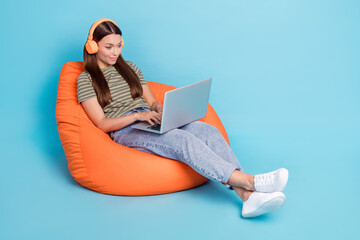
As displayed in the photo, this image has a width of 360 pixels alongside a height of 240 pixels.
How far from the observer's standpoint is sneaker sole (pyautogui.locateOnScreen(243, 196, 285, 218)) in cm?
250

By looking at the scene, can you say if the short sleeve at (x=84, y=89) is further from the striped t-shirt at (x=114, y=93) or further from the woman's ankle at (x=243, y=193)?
the woman's ankle at (x=243, y=193)

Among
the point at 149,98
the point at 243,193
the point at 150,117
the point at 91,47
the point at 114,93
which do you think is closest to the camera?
→ the point at 243,193

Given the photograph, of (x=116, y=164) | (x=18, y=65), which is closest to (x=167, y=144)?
(x=116, y=164)

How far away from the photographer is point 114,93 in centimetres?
316

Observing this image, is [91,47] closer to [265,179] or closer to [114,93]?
[114,93]

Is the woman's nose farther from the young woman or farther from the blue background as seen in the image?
the blue background

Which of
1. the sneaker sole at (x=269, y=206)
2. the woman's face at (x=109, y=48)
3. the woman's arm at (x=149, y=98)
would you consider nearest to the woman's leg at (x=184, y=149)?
the sneaker sole at (x=269, y=206)

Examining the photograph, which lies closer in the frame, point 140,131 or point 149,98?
point 140,131

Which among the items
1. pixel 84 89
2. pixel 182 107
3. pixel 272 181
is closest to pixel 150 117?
pixel 182 107

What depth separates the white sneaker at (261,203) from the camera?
250 cm

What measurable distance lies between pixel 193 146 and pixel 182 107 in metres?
0.24

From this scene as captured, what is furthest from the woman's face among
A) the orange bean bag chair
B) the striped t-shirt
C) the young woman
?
the orange bean bag chair

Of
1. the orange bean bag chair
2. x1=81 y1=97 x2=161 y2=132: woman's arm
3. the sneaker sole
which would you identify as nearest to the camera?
the sneaker sole

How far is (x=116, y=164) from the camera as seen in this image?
2848 mm
